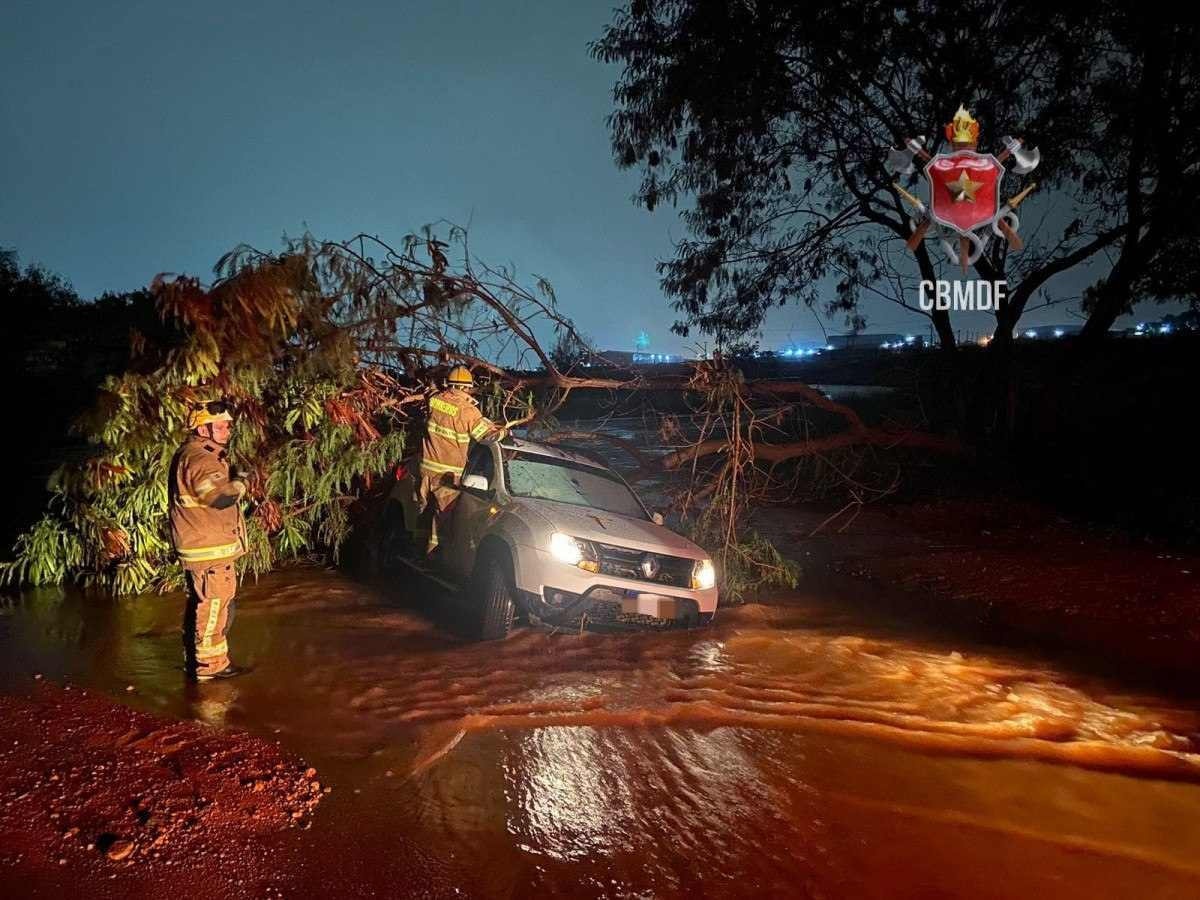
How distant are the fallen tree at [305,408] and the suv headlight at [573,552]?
258cm

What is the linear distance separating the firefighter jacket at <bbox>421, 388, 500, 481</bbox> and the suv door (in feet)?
0.85

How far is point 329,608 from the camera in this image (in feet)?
23.6

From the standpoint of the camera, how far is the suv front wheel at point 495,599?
234 inches

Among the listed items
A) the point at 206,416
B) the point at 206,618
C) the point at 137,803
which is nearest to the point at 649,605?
the point at 206,618

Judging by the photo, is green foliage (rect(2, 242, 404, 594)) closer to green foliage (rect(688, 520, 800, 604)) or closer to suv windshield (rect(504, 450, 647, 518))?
suv windshield (rect(504, 450, 647, 518))

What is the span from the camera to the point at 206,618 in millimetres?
5098

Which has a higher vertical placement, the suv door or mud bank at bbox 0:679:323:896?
the suv door

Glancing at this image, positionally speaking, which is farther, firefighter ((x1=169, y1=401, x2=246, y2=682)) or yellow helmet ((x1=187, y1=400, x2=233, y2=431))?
yellow helmet ((x1=187, y1=400, x2=233, y2=431))

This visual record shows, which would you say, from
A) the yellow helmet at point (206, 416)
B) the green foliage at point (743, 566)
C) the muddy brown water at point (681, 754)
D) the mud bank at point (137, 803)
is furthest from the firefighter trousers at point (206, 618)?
the green foliage at point (743, 566)

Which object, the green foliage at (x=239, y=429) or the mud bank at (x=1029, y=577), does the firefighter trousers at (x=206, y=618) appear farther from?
the mud bank at (x=1029, y=577)

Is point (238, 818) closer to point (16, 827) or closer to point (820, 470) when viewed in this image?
point (16, 827)

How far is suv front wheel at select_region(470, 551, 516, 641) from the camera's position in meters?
5.93

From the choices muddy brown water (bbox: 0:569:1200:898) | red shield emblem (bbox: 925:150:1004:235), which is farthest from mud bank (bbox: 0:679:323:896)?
red shield emblem (bbox: 925:150:1004:235)

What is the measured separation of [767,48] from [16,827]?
43.3ft
